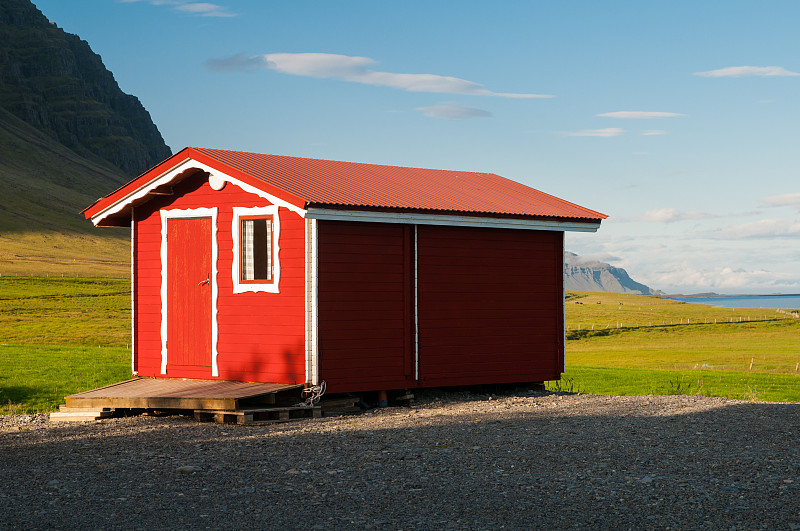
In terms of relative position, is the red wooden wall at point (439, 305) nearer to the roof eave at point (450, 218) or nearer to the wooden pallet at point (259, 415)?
the roof eave at point (450, 218)

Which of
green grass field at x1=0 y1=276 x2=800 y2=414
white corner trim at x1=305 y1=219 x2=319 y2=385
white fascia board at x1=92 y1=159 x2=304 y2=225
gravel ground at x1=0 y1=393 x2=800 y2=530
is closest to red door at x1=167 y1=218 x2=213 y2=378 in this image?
white fascia board at x1=92 y1=159 x2=304 y2=225

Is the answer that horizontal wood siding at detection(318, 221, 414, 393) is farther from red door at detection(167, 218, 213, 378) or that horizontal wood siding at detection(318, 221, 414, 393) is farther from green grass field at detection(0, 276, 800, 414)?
green grass field at detection(0, 276, 800, 414)

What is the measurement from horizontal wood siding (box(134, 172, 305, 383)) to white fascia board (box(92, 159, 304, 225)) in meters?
0.40

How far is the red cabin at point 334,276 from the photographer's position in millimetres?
14781

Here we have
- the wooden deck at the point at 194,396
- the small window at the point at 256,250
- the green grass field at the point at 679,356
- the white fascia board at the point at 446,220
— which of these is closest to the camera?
the wooden deck at the point at 194,396

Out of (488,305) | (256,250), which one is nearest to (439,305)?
(488,305)

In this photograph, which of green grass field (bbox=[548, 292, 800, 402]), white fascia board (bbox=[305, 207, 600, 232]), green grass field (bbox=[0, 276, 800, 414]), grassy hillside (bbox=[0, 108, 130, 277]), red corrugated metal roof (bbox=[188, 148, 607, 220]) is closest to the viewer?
white fascia board (bbox=[305, 207, 600, 232])

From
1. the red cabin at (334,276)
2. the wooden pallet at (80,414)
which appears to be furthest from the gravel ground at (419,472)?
the red cabin at (334,276)

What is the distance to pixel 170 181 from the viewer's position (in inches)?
632

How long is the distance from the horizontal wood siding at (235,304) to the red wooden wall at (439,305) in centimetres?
48

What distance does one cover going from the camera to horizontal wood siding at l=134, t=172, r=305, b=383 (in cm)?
1477

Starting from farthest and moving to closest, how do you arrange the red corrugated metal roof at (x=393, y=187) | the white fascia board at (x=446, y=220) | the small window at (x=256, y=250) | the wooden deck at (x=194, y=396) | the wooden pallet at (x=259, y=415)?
the small window at (x=256, y=250) → the red corrugated metal roof at (x=393, y=187) → the white fascia board at (x=446, y=220) → the wooden deck at (x=194, y=396) → the wooden pallet at (x=259, y=415)

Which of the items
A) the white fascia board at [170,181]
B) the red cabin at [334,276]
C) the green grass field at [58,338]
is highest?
the white fascia board at [170,181]

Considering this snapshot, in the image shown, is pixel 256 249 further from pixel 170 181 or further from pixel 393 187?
pixel 393 187
